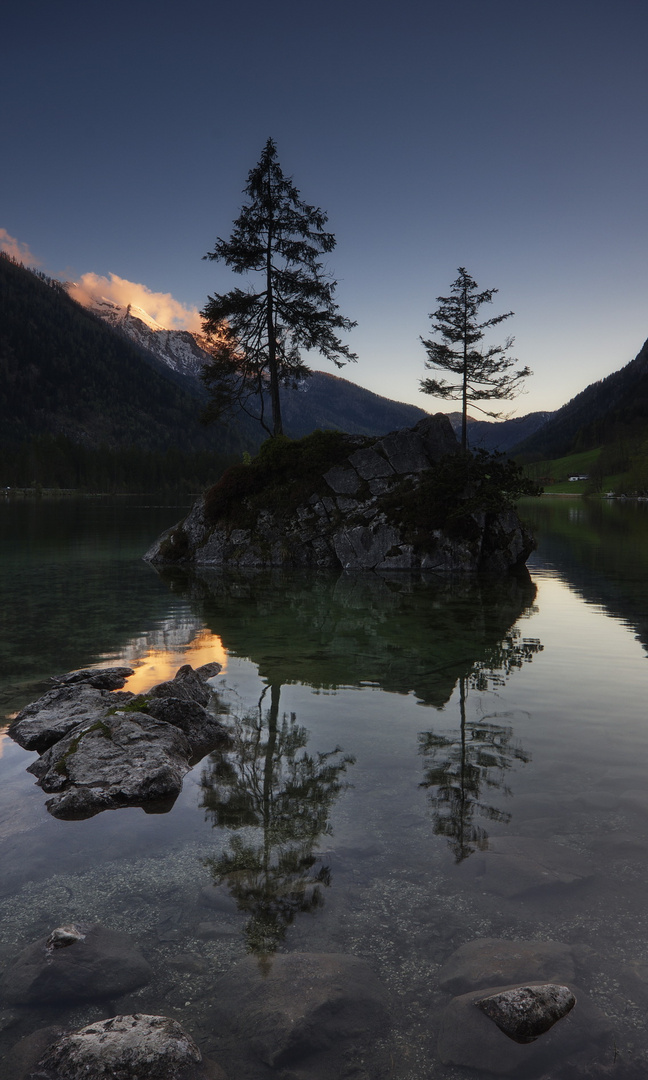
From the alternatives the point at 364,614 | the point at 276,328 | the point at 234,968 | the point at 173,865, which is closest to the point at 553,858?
the point at 234,968

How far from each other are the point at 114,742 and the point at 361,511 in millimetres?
20615

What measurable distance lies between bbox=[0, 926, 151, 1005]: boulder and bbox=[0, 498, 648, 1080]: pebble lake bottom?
0.06 m

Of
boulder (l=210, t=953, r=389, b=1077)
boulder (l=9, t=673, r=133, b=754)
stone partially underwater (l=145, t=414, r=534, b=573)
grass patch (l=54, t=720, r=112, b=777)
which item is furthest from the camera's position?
stone partially underwater (l=145, t=414, r=534, b=573)

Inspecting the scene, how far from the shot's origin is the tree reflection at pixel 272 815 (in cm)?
477

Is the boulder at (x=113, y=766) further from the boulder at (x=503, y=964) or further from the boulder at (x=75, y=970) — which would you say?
the boulder at (x=503, y=964)

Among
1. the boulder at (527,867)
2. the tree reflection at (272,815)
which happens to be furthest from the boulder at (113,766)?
the boulder at (527,867)

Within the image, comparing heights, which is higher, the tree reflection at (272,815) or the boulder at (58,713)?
the boulder at (58,713)

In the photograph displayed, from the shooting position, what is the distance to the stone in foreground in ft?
11.5

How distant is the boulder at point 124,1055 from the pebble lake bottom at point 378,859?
168 millimetres

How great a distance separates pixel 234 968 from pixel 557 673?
8555 mm

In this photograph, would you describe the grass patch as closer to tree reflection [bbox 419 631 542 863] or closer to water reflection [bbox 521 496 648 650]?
tree reflection [bbox 419 631 542 863]

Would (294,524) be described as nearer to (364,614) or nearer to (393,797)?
(364,614)

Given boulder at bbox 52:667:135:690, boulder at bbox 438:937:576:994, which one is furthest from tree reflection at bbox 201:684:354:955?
boulder at bbox 52:667:135:690

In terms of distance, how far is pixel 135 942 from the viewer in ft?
14.3
